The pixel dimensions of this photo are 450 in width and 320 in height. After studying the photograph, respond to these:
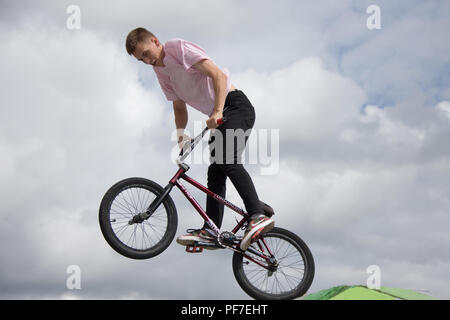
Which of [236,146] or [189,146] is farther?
[189,146]

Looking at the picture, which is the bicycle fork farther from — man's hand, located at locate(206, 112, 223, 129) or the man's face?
the man's face

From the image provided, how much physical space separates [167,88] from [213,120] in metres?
1.07

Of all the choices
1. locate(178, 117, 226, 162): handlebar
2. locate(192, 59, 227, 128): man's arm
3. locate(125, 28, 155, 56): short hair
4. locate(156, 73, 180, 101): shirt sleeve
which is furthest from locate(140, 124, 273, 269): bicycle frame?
locate(125, 28, 155, 56): short hair

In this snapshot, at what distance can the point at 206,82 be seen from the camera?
5.29 metres

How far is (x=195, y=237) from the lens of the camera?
5.48 m

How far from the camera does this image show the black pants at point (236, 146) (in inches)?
205

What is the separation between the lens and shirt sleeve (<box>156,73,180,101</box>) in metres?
5.59

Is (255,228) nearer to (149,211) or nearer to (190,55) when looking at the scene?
(149,211)

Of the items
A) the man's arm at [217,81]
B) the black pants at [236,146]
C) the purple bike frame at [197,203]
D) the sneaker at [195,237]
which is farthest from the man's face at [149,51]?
the sneaker at [195,237]

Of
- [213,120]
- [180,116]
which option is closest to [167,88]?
[180,116]

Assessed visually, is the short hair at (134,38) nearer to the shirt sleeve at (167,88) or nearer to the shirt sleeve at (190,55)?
the shirt sleeve at (190,55)

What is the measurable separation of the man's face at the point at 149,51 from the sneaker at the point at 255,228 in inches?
86.0
